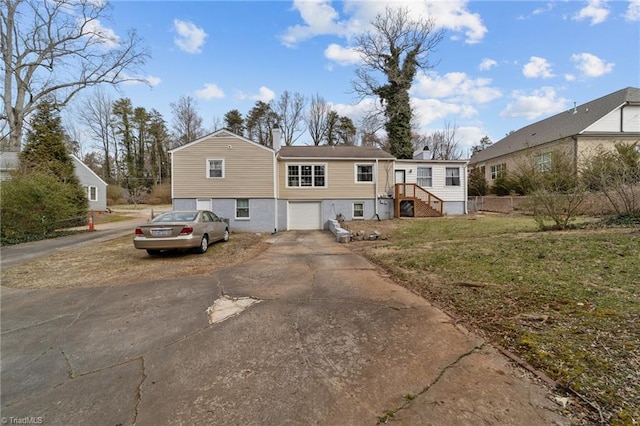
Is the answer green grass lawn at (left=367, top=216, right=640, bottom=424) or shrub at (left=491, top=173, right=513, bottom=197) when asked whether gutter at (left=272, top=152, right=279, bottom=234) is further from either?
shrub at (left=491, top=173, right=513, bottom=197)

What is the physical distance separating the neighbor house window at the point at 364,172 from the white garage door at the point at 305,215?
319cm

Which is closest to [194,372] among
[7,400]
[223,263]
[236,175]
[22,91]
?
[7,400]

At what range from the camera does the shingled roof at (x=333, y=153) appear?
17542mm

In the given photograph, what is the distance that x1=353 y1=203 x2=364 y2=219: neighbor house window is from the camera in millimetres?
17719

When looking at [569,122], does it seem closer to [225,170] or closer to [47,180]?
[225,170]

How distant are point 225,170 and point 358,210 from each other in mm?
8387

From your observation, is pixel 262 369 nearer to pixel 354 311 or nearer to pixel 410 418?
pixel 410 418

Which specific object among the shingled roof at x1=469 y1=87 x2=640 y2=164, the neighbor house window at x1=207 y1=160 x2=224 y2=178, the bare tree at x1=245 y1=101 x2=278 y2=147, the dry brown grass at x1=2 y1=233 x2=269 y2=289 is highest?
the bare tree at x1=245 y1=101 x2=278 y2=147

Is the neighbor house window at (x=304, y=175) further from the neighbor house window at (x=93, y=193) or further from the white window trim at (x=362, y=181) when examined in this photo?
the neighbor house window at (x=93, y=193)

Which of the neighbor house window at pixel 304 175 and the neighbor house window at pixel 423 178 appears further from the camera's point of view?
the neighbor house window at pixel 423 178

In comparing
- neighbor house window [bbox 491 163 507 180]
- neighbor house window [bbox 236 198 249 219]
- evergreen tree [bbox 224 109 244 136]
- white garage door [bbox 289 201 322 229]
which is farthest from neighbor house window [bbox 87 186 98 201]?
neighbor house window [bbox 491 163 507 180]

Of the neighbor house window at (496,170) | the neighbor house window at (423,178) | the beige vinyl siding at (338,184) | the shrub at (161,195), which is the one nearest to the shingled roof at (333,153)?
the beige vinyl siding at (338,184)

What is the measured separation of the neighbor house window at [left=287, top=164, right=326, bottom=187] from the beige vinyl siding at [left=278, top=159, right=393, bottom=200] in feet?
0.65

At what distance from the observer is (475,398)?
2262 millimetres
